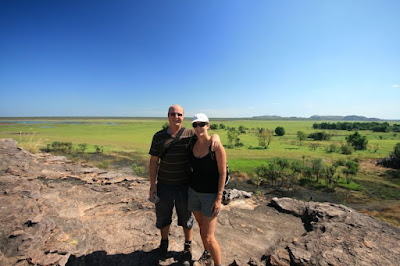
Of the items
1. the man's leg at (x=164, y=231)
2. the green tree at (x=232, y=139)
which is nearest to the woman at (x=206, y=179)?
the man's leg at (x=164, y=231)

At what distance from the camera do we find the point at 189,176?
2.85m

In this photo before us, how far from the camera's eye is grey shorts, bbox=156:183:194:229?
2.87 metres

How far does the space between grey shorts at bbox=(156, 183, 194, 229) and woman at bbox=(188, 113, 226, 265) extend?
260 mm

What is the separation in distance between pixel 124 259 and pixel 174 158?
182 centimetres

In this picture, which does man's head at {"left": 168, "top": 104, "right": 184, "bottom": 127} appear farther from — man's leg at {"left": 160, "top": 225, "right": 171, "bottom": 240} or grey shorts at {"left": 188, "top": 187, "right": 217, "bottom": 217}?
man's leg at {"left": 160, "top": 225, "right": 171, "bottom": 240}

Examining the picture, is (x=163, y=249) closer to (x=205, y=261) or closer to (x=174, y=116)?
(x=205, y=261)

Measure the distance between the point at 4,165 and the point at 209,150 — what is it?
8305mm

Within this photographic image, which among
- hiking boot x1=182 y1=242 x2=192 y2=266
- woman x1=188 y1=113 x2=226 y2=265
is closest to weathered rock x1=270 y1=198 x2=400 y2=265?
hiking boot x1=182 y1=242 x2=192 y2=266

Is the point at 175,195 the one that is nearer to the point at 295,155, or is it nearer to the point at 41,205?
the point at 41,205

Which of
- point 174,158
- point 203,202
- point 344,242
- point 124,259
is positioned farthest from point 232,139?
point 203,202

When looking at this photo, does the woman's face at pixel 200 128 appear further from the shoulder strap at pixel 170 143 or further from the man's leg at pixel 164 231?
the man's leg at pixel 164 231

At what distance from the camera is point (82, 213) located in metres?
4.57

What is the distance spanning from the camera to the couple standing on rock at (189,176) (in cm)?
248

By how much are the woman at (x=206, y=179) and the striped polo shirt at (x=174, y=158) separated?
0.60ft
